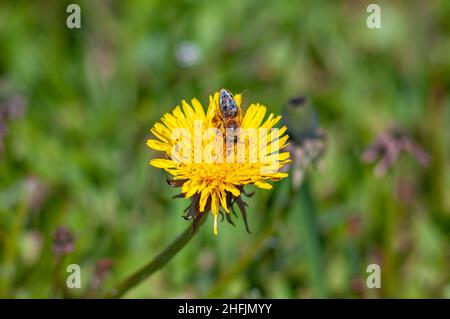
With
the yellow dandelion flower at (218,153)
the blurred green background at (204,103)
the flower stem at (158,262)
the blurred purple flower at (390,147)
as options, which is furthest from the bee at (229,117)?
the blurred purple flower at (390,147)

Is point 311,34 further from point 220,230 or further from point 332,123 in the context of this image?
point 220,230

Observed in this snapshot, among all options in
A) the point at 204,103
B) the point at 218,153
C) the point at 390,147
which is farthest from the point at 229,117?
the point at 204,103

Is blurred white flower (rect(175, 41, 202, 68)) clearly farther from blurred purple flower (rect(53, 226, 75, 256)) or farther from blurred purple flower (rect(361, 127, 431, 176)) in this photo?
blurred purple flower (rect(53, 226, 75, 256))

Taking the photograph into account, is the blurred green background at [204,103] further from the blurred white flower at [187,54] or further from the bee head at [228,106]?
the bee head at [228,106]

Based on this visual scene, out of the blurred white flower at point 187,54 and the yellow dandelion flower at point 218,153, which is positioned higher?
the blurred white flower at point 187,54
